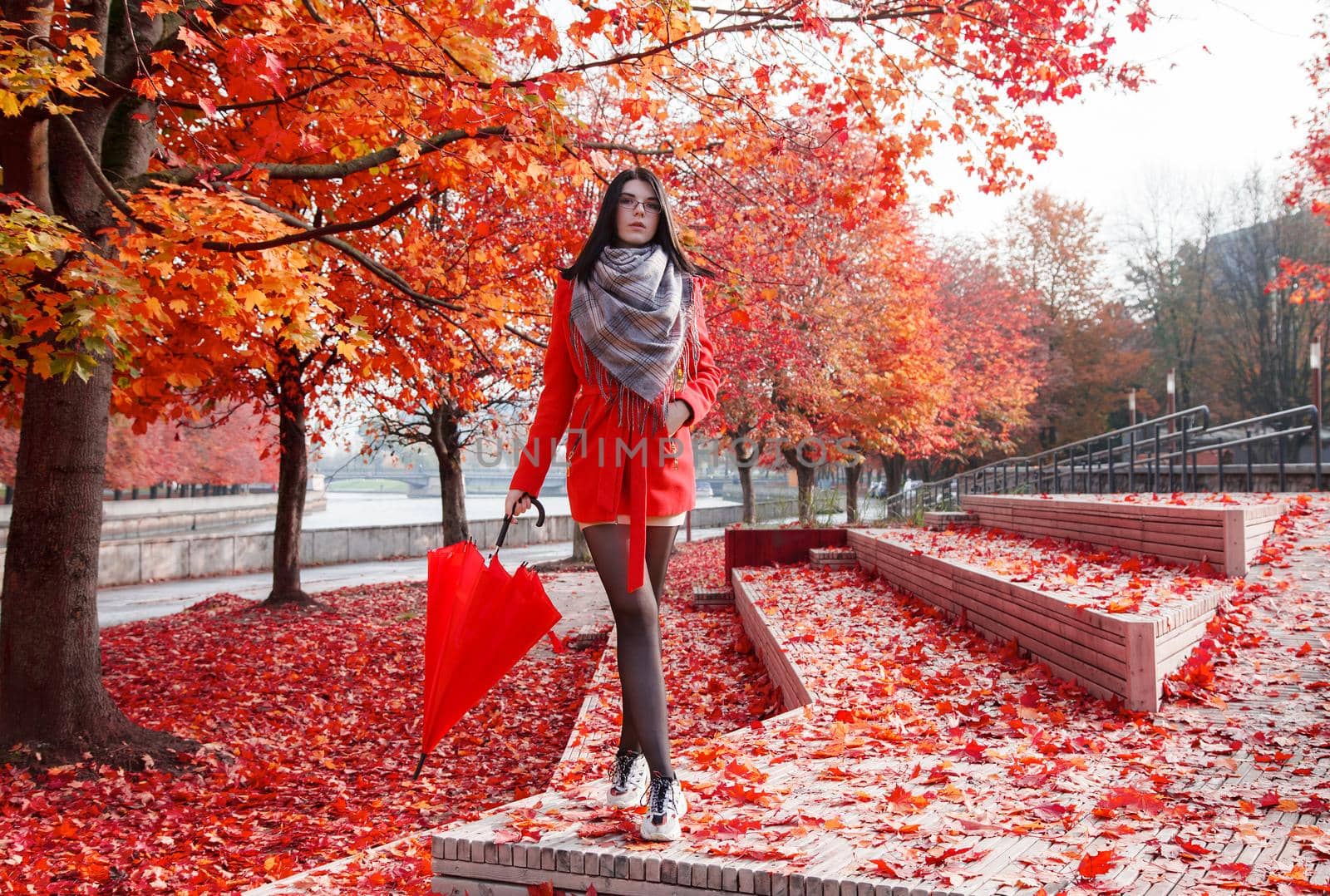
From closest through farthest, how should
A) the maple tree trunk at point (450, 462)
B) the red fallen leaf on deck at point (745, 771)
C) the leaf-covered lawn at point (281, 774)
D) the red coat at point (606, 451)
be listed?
the red coat at point (606, 451) → the red fallen leaf on deck at point (745, 771) → the leaf-covered lawn at point (281, 774) → the maple tree trunk at point (450, 462)

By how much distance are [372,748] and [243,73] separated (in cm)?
437

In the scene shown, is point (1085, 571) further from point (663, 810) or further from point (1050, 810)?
point (663, 810)

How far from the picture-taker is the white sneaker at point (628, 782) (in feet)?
9.94

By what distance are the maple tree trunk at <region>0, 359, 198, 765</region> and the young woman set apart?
406cm

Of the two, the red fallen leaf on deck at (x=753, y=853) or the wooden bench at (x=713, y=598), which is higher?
the red fallen leaf on deck at (x=753, y=853)

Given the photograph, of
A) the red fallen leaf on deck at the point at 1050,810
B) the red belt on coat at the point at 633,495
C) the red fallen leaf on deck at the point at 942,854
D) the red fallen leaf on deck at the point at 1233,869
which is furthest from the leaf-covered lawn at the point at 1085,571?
the red belt on coat at the point at 633,495

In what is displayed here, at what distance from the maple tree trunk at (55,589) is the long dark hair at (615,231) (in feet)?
13.5

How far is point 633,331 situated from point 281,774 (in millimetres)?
4423

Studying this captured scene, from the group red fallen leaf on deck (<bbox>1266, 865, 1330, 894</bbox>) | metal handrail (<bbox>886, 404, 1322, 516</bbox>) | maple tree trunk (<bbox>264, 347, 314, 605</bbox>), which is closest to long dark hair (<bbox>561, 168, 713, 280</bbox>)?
red fallen leaf on deck (<bbox>1266, 865, 1330, 894</bbox>)

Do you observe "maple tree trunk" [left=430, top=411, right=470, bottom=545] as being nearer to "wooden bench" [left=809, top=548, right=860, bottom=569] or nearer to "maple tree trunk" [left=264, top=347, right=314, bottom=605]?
"maple tree trunk" [left=264, top=347, right=314, bottom=605]

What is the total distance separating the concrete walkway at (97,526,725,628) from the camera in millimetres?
14773

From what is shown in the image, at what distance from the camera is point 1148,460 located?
1513cm

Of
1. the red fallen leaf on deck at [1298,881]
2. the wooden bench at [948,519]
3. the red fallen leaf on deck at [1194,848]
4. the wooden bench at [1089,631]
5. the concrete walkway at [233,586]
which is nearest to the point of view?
the red fallen leaf on deck at [1298,881]

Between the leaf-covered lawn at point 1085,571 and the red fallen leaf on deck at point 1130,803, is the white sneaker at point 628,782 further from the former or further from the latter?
the leaf-covered lawn at point 1085,571
